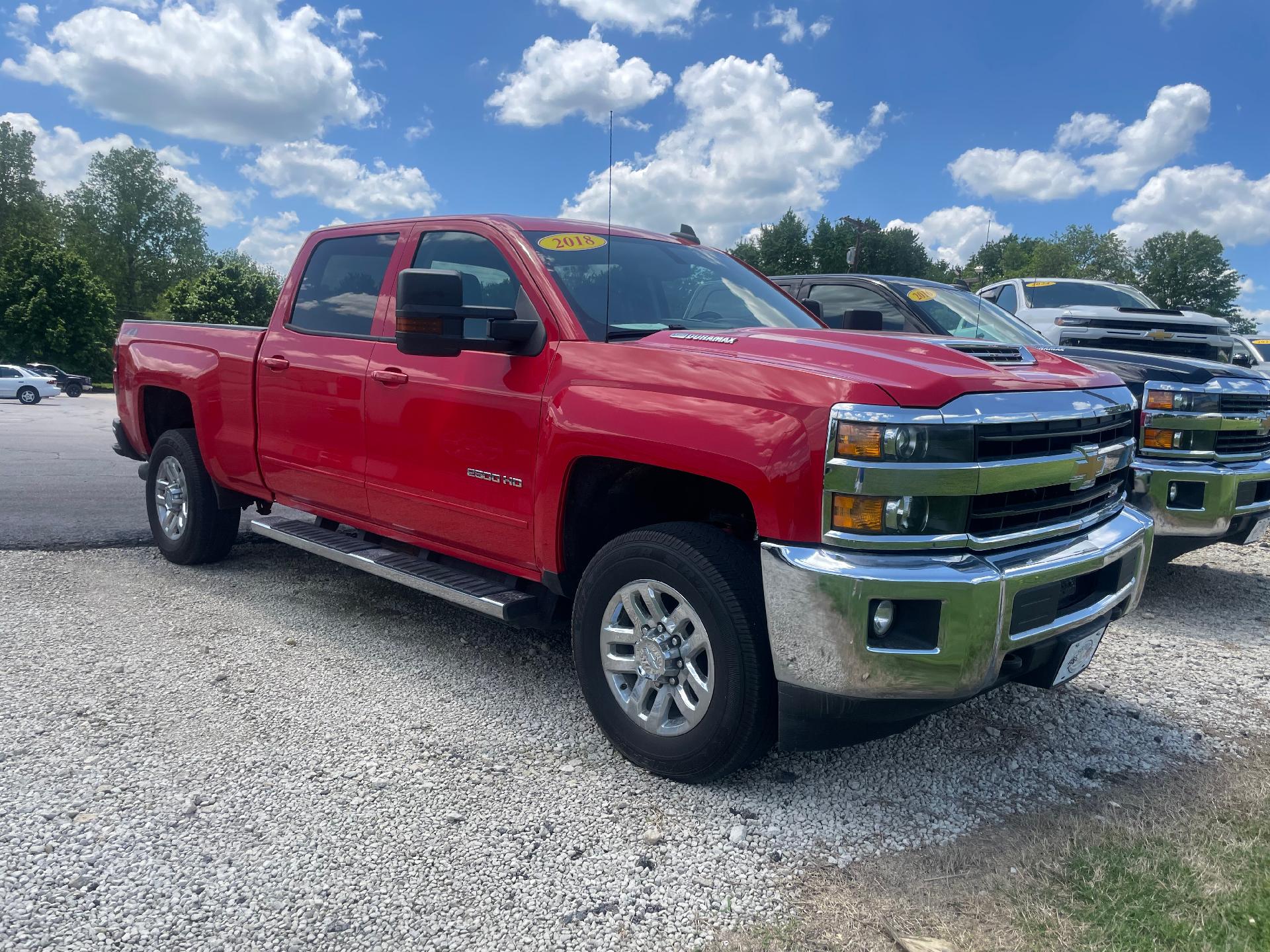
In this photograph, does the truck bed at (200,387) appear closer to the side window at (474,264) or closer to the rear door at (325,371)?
the rear door at (325,371)

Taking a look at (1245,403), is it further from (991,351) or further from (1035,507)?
(1035,507)

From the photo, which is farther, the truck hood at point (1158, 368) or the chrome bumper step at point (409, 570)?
the truck hood at point (1158, 368)

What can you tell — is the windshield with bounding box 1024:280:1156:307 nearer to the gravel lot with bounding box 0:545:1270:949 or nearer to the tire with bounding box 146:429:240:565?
the gravel lot with bounding box 0:545:1270:949

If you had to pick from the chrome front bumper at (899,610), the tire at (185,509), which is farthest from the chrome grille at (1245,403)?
the tire at (185,509)

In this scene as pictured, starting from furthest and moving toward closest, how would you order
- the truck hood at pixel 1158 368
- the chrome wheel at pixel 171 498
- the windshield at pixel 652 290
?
the chrome wheel at pixel 171 498 → the truck hood at pixel 1158 368 → the windshield at pixel 652 290

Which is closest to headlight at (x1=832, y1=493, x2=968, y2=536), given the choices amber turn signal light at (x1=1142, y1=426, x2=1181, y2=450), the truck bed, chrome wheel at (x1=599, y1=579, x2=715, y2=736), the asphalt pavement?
chrome wheel at (x1=599, y1=579, x2=715, y2=736)

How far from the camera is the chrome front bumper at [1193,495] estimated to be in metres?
5.28

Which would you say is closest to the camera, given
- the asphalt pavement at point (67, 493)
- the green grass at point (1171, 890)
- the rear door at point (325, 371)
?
the green grass at point (1171, 890)

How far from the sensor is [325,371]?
4.58 meters

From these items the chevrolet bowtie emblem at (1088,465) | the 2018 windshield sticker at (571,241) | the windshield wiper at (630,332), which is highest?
the 2018 windshield sticker at (571,241)

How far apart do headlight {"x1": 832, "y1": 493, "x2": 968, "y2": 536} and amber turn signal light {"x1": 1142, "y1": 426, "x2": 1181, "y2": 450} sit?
3400 millimetres

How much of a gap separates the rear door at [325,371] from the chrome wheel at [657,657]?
1741 mm

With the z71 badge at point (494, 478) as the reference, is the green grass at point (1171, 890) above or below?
below

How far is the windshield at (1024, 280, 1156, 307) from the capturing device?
35.0 ft
